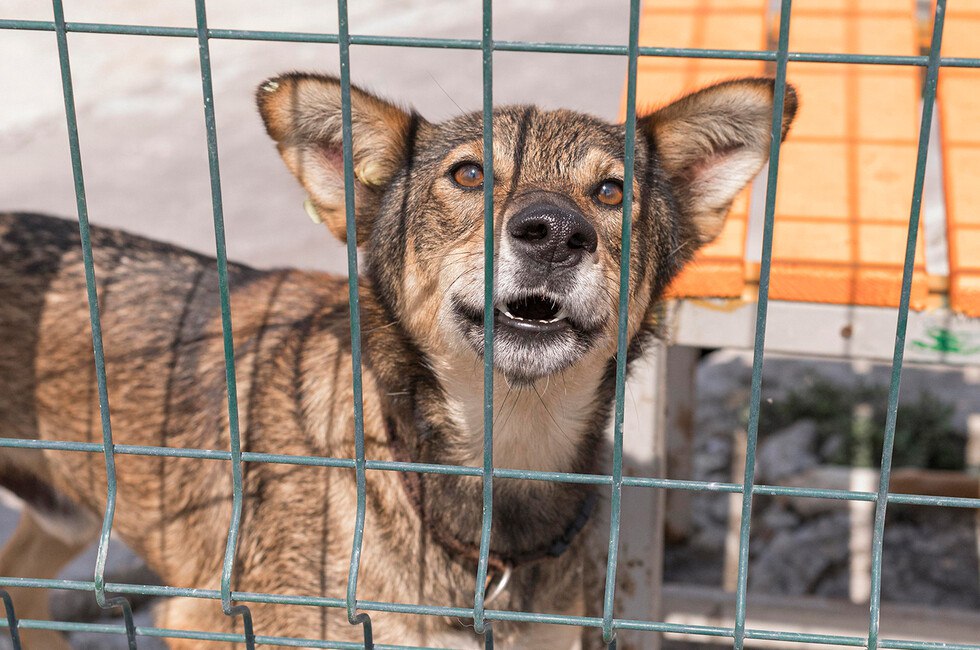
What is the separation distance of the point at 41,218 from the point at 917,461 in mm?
3868

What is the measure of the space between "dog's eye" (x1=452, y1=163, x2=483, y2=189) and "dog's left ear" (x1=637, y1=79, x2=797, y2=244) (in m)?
0.48

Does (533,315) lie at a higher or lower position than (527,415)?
higher

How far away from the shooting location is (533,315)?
2436mm

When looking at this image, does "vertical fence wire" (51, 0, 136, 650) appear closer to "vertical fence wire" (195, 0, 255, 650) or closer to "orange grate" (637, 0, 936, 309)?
"vertical fence wire" (195, 0, 255, 650)

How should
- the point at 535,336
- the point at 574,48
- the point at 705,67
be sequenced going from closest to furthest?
the point at 574,48
the point at 535,336
the point at 705,67

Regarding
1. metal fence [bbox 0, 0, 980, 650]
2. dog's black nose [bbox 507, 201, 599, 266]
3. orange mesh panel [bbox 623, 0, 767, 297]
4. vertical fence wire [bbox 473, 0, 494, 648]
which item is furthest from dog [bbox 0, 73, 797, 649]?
metal fence [bbox 0, 0, 980, 650]

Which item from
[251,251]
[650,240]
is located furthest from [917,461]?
[251,251]

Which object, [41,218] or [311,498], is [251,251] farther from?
[311,498]

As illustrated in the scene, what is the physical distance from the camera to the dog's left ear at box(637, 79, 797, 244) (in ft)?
8.12

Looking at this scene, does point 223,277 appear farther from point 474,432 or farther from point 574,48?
point 474,432

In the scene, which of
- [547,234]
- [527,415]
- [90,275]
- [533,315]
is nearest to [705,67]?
[527,415]

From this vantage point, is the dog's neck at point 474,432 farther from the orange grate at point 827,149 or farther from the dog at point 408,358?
the orange grate at point 827,149

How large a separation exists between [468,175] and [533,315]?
460 mm

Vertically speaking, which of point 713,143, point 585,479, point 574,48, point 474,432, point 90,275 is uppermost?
point 574,48
